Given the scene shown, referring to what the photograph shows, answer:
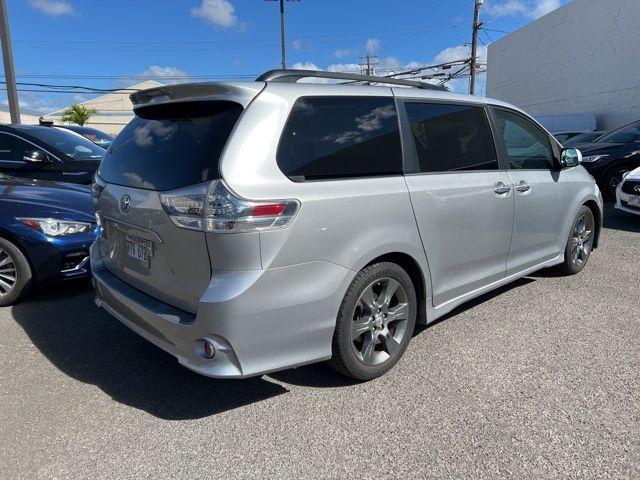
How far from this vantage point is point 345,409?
2.77m

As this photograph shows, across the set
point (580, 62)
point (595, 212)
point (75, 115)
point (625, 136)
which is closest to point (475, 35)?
point (580, 62)

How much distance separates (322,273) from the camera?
8.54 feet

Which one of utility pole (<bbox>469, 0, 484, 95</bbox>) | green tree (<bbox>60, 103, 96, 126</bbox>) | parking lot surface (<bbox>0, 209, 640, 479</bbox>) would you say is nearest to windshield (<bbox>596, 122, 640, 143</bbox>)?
parking lot surface (<bbox>0, 209, 640, 479</bbox>)

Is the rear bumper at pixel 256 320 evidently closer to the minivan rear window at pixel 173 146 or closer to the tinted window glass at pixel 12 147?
the minivan rear window at pixel 173 146

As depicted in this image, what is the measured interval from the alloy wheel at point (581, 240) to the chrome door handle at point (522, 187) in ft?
4.08

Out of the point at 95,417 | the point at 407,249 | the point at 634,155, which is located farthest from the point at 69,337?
the point at 634,155

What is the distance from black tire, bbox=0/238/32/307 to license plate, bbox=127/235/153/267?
6.44ft

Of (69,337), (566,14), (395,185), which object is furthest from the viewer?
(566,14)

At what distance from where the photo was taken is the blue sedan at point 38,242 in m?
4.25

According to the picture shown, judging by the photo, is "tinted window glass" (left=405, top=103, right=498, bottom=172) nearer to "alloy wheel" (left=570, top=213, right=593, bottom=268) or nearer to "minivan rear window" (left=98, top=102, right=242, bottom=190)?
"minivan rear window" (left=98, top=102, right=242, bottom=190)

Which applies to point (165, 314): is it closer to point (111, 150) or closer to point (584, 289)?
point (111, 150)

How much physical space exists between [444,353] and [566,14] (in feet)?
81.3

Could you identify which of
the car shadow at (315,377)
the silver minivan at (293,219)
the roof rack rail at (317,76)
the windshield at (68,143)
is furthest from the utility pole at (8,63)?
the car shadow at (315,377)

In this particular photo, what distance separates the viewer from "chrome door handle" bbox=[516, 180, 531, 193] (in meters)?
3.94
